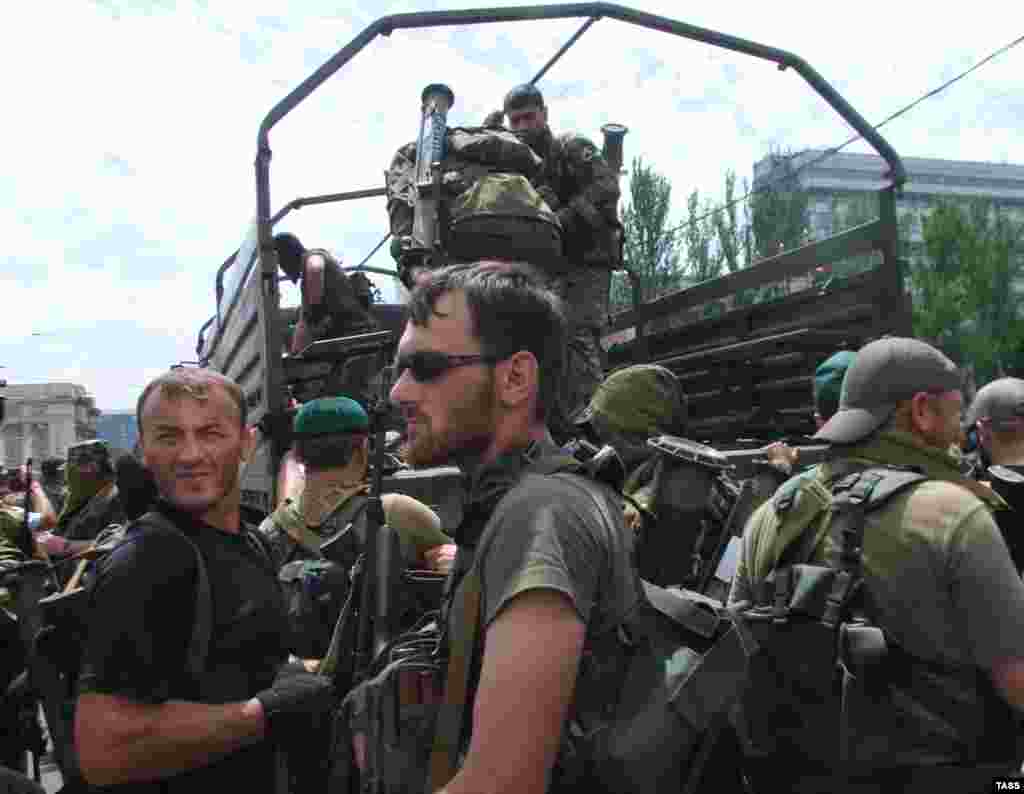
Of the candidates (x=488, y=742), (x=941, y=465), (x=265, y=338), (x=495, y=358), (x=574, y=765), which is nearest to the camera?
(x=488, y=742)

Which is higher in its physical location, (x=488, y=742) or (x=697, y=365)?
(x=697, y=365)

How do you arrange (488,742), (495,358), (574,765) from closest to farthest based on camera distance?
(488,742)
(574,765)
(495,358)

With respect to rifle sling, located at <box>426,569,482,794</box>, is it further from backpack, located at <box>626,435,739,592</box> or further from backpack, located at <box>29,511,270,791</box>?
backpack, located at <box>626,435,739,592</box>

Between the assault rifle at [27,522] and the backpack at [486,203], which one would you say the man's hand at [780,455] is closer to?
the backpack at [486,203]

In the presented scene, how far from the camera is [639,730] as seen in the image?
4.52 ft

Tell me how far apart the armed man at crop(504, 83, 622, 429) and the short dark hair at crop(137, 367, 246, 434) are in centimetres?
268

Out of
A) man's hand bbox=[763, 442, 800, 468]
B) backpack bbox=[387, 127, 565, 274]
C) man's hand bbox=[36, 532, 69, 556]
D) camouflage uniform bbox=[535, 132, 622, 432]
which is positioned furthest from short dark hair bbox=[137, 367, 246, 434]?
man's hand bbox=[36, 532, 69, 556]

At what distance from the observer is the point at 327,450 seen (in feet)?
10.5

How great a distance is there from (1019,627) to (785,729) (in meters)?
0.53

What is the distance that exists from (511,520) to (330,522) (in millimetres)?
1825

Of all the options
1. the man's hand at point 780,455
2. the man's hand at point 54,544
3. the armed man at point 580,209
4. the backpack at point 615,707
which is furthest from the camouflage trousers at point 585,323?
the backpack at point 615,707

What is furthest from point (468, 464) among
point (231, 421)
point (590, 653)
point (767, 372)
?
point (767, 372)

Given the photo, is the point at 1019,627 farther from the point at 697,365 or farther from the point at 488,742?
the point at 697,365

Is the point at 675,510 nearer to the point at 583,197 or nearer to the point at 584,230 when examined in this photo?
the point at 584,230
